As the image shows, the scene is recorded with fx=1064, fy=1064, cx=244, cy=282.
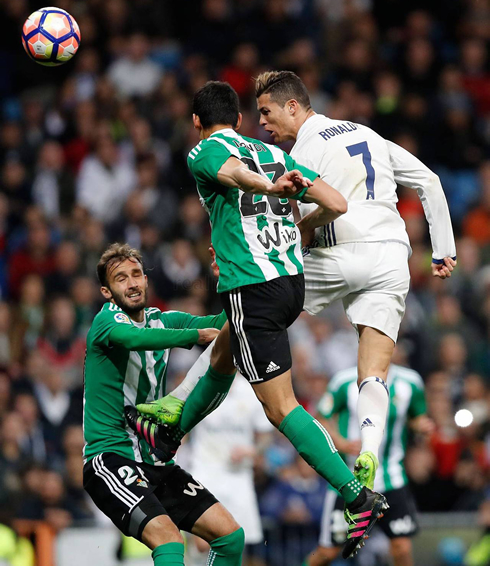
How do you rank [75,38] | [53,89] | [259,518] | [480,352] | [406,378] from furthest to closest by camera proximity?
[53,89]
[480,352]
[259,518]
[406,378]
[75,38]

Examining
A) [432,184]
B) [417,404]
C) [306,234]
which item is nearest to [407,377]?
[417,404]

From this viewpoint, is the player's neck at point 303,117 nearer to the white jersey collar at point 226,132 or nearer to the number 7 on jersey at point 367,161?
the number 7 on jersey at point 367,161

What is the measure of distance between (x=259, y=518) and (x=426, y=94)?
6407 mm

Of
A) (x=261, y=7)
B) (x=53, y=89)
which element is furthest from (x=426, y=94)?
(x=53, y=89)

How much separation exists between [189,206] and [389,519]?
5.19 meters

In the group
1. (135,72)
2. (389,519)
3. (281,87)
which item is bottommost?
(389,519)

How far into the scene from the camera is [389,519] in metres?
8.84

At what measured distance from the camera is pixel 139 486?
6215 mm

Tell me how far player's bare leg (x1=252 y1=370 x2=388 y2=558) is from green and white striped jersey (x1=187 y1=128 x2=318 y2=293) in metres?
0.61

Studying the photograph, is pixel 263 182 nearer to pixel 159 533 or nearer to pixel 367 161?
pixel 367 161

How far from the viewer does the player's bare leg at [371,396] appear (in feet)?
19.5

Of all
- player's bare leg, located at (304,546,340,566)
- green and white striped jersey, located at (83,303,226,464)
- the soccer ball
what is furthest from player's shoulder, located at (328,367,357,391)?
the soccer ball

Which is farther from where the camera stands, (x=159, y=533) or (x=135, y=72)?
(x=135, y=72)

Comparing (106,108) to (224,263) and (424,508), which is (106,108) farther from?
(224,263)
